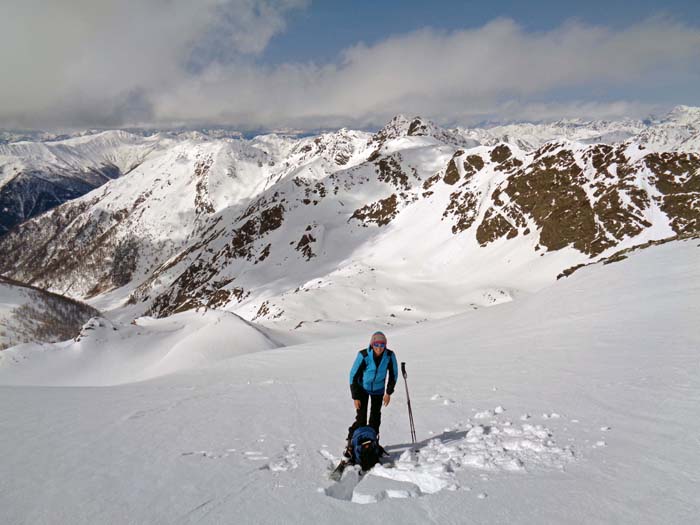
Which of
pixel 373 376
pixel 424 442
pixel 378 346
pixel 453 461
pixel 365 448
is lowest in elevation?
Result: pixel 424 442

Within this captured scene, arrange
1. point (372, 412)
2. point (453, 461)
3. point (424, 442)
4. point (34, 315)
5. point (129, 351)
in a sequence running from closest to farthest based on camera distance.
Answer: point (453, 461) < point (372, 412) < point (424, 442) < point (129, 351) < point (34, 315)

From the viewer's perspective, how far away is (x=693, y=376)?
25.3ft

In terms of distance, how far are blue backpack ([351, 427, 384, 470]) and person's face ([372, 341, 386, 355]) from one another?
4.02 ft

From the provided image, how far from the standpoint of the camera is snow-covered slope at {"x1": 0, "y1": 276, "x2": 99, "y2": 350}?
11519 centimetres

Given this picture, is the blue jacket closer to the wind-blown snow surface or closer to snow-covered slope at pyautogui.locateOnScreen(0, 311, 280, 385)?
the wind-blown snow surface


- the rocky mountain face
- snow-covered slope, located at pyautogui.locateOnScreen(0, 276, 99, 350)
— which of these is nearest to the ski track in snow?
the rocky mountain face

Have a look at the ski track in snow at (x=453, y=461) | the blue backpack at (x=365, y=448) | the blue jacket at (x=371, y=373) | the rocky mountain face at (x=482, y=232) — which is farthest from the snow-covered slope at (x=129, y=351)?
the ski track in snow at (x=453, y=461)

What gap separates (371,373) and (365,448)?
1.21m

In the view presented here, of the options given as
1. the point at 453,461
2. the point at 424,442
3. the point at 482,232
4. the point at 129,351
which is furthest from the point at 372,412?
the point at 482,232

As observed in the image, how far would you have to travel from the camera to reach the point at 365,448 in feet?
19.4

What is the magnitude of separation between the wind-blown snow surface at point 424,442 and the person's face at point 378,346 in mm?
1727

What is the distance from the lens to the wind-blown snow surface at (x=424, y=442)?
4.59m

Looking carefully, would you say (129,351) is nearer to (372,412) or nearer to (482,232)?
(372,412)

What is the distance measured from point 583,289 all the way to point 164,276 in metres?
196
